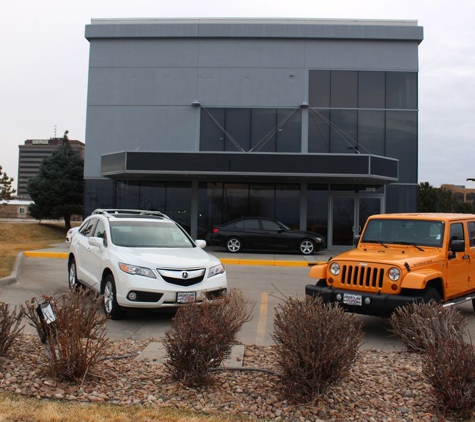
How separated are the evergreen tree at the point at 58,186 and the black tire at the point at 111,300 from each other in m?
26.0

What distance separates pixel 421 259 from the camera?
7.19m

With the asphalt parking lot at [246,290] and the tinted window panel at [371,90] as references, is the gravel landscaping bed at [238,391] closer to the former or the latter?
the asphalt parking lot at [246,290]

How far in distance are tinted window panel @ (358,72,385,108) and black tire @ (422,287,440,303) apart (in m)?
18.7

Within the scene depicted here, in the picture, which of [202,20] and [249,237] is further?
[202,20]

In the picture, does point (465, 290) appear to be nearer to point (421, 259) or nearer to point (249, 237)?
point (421, 259)

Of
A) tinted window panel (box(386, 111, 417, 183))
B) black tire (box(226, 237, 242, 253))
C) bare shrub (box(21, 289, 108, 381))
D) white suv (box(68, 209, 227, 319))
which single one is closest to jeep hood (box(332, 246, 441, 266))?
white suv (box(68, 209, 227, 319))

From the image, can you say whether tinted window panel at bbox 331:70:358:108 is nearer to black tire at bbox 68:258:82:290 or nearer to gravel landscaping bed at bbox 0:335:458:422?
Answer: black tire at bbox 68:258:82:290

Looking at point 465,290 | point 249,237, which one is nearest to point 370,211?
point 249,237

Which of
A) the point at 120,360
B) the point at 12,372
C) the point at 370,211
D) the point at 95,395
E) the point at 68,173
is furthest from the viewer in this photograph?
the point at 68,173

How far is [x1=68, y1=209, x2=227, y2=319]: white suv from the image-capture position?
7293mm

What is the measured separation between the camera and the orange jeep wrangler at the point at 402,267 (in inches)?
266

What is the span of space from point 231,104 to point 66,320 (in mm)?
21271

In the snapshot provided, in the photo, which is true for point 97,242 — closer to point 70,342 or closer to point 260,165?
point 70,342

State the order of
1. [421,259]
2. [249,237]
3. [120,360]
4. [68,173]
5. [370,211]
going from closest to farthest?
[120,360], [421,259], [249,237], [370,211], [68,173]
